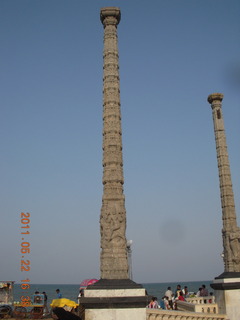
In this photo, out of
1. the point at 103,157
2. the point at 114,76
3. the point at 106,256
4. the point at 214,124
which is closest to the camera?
the point at 106,256

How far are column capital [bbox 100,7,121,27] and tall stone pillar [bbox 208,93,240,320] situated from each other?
7.94 m

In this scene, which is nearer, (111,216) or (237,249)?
(111,216)

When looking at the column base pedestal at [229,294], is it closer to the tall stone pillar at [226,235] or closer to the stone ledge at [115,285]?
the tall stone pillar at [226,235]

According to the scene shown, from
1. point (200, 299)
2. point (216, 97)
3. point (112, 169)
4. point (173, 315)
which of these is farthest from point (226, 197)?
point (112, 169)

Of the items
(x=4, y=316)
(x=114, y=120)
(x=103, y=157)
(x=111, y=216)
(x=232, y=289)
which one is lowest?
(x=4, y=316)

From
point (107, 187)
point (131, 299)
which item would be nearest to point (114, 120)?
point (107, 187)

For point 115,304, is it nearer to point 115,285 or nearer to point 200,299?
point 115,285

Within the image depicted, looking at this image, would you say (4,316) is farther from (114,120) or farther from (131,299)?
(114,120)

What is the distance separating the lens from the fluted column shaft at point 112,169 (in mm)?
10109

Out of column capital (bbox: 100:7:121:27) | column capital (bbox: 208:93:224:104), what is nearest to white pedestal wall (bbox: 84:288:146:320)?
column capital (bbox: 100:7:121:27)

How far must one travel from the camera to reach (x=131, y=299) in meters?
9.32

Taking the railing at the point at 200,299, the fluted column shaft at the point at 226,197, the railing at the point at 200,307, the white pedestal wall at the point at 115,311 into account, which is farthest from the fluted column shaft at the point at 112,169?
the railing at the point at 200,299

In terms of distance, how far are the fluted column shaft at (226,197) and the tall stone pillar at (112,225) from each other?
283 inches

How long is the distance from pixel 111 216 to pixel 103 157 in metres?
1.90
